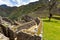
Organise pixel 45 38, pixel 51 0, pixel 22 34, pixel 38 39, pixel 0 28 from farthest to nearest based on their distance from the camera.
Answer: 1. pixel 51 0
2. pixel 0 28
3. pixel 45 38
4. pixel 22 34
5. pixel 38 39

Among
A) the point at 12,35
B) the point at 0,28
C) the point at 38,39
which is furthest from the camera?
the point at 0,28

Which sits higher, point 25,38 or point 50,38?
point 25,38

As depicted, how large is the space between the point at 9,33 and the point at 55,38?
9.72 metres

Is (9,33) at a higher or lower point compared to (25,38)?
lower

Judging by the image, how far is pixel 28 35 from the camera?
15.8 meters

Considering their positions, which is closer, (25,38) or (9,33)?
(25,38)

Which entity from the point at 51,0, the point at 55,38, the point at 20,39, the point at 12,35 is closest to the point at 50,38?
the point at 55,38

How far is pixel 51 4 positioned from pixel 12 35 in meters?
23.1

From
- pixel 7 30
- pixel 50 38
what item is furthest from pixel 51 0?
pixel 50 38

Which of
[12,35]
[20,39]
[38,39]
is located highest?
[38,39]

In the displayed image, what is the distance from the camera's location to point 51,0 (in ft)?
157

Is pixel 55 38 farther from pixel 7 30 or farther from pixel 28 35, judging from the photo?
pixel 7 30

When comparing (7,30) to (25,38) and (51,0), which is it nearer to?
(25,38)

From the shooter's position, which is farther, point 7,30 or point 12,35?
point 7,30
